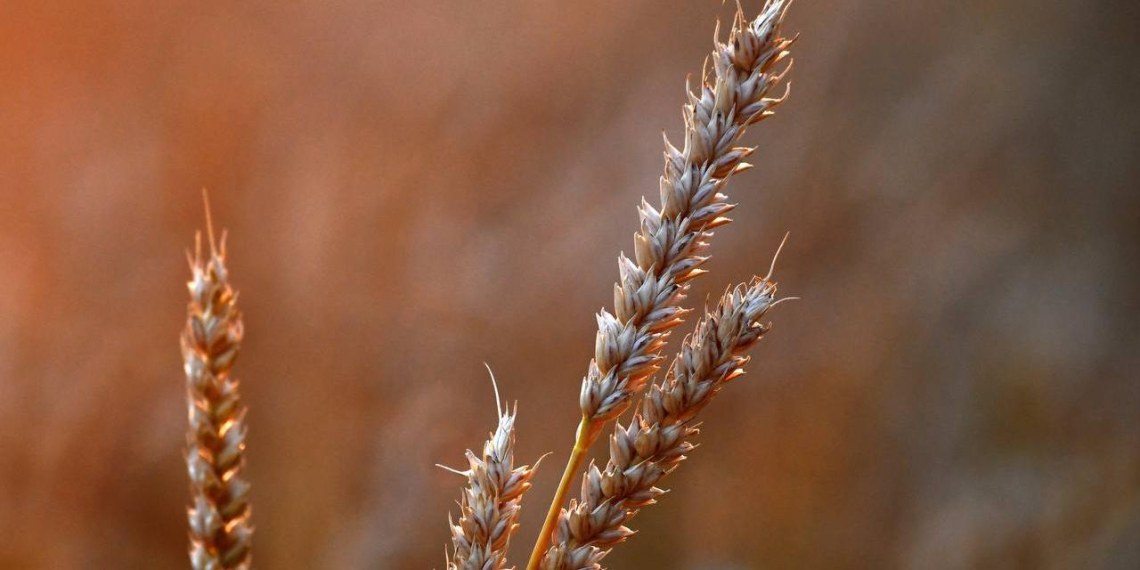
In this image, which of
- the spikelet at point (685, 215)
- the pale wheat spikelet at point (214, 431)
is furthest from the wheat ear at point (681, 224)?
the pale wheat spikelet at point (214, 431)

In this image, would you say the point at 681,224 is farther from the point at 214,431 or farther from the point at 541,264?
the point at 541,264

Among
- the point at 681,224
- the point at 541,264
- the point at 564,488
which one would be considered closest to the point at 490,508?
the point at 564,488

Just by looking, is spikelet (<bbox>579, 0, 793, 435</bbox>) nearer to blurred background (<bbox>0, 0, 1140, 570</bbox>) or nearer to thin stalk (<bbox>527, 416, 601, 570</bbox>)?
thin stalk (<bbox>527, 416, 601, 570</bbox>)

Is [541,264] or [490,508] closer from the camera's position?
[490,508]

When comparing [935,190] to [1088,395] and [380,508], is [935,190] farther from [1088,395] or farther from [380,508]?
[380,508]

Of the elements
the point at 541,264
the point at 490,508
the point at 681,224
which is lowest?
the point at 541,264

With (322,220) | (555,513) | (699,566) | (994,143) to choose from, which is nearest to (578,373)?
(699,566)

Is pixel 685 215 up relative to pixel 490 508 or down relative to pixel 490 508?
up
